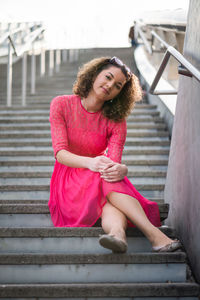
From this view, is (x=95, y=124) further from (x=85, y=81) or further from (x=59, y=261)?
(x=59, y=261)

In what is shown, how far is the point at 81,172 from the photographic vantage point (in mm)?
2609

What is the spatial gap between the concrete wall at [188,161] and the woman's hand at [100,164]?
1.52 feet

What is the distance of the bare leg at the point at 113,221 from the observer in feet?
6.95

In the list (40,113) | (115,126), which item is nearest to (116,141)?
(115,126)

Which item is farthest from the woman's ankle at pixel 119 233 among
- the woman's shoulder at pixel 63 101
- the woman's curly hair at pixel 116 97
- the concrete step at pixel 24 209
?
the woman's shoulder at pixel 63 101

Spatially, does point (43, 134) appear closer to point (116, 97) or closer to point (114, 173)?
point (116, 97)

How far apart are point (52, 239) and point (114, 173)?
519 millimetres

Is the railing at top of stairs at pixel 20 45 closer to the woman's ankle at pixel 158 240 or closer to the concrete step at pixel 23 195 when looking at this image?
the concrete step at pixel 23 195

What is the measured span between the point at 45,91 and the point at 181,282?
6403 millimetres

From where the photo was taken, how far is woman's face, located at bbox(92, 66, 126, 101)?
260 centimetres

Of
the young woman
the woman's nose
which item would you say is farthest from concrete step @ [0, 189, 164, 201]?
the woman's nose

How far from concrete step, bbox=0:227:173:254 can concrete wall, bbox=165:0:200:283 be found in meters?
0.30

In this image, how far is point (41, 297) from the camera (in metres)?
1.92

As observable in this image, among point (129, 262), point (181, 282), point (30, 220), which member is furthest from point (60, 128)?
point (181, 282)
